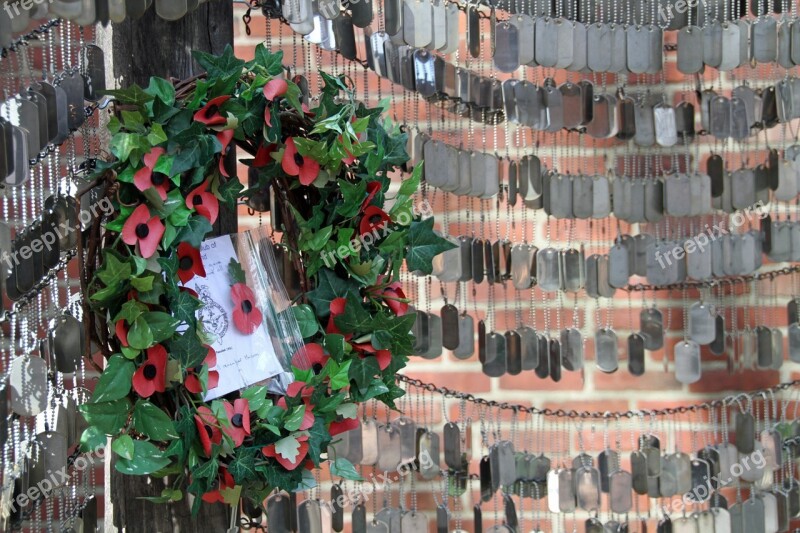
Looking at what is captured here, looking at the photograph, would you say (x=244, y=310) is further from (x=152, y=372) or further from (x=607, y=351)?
(x=607, y=351)

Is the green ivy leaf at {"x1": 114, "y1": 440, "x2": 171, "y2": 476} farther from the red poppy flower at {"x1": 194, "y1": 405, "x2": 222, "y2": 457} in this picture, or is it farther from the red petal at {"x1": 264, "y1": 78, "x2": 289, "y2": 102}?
the red petal at {"x1": 264, "y1": 78, "x2": 289, "y2": 102}

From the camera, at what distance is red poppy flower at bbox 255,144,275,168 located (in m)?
1.09

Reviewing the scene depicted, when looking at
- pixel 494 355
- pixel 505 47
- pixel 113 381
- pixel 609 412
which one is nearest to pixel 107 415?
pixel 113 381

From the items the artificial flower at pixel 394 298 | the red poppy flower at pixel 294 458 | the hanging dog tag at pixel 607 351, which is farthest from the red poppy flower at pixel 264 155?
the hanging dog tag at pixel 607 351

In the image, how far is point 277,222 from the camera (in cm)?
121

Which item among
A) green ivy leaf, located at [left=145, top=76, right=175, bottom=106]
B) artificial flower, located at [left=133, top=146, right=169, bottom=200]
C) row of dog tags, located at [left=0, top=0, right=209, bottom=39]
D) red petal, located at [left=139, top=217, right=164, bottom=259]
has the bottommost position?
red petal, located at [left=139, top=217, right=164, bottom=259]

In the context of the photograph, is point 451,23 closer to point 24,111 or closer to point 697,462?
point 24,111

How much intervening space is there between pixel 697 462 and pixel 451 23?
0.84m

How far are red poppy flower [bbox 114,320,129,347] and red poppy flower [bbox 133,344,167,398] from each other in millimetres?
27

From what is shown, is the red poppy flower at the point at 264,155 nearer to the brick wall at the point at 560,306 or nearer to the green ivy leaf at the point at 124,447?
the green ivy leaf at the point at 124,447

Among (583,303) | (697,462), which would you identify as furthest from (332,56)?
(697,462)

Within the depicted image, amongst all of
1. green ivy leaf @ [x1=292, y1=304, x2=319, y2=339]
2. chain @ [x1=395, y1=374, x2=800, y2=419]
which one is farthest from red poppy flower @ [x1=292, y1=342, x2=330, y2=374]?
chain @ [x1=395, y1=374, x2=800, y2=419]

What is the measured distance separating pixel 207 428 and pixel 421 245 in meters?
0.35

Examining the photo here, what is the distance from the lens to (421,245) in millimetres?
1171
